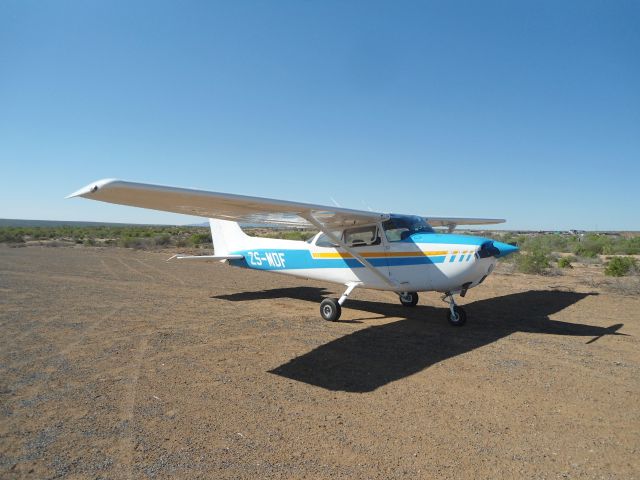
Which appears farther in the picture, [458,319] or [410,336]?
[458,319]

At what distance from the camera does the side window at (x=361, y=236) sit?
8.66 metres

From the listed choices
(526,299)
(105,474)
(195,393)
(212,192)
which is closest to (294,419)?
(195,393)

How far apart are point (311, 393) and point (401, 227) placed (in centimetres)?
480

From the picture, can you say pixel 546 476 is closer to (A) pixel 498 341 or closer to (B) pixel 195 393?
(B) pixel 195 393

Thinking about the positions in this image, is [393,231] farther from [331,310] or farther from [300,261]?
[300,261]

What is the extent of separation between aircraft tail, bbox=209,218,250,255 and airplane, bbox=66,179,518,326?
76.1 inches

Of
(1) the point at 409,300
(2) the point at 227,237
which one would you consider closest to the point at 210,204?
(1) the point at 409,300

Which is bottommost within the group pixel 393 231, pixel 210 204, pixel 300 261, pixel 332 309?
pixel 332 309

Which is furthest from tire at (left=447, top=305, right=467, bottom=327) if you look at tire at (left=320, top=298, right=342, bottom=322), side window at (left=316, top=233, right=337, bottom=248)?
side window at (left=316, top=233, right=337, bottom=248)

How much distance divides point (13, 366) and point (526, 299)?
1139 cm

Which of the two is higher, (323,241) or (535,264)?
(323,241)

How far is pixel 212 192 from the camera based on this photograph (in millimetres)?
5621

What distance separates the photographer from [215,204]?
646 centimetres

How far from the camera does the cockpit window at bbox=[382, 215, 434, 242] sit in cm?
844
